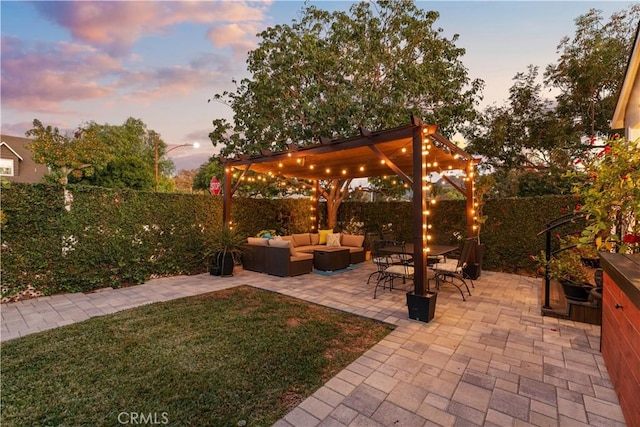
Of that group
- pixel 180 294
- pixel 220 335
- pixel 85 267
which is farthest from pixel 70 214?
pixel 220 335

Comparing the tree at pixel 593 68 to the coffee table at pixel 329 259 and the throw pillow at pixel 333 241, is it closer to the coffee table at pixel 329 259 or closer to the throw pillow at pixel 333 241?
the throw pillow at pixel 333 241

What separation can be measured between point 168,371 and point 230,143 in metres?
8.49

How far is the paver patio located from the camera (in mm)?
2070

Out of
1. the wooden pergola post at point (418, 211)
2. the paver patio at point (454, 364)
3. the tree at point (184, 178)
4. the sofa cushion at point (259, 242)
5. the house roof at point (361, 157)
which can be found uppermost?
the tree at point (184, 178)

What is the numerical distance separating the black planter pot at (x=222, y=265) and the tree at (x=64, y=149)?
6759 mm

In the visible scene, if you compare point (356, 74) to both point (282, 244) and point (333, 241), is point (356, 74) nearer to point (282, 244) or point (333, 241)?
point (333, 241)

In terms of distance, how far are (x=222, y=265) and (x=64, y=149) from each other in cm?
898

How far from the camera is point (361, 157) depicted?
650 cm

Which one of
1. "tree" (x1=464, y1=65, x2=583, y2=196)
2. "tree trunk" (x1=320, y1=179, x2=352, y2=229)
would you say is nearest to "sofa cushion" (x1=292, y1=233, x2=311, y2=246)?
"tree trunk" (x1=320, y1=179, x2=352, y2=229)

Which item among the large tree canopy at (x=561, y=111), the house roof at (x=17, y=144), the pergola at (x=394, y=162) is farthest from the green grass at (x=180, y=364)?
the house roof at (x=17, y=144)

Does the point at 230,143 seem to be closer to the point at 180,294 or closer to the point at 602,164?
the point at 180,294

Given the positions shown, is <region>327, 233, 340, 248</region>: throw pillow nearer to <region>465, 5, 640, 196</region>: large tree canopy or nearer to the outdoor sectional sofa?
the outdoor sectional sofa

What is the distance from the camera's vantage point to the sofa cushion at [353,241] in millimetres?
8992

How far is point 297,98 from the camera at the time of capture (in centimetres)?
929
